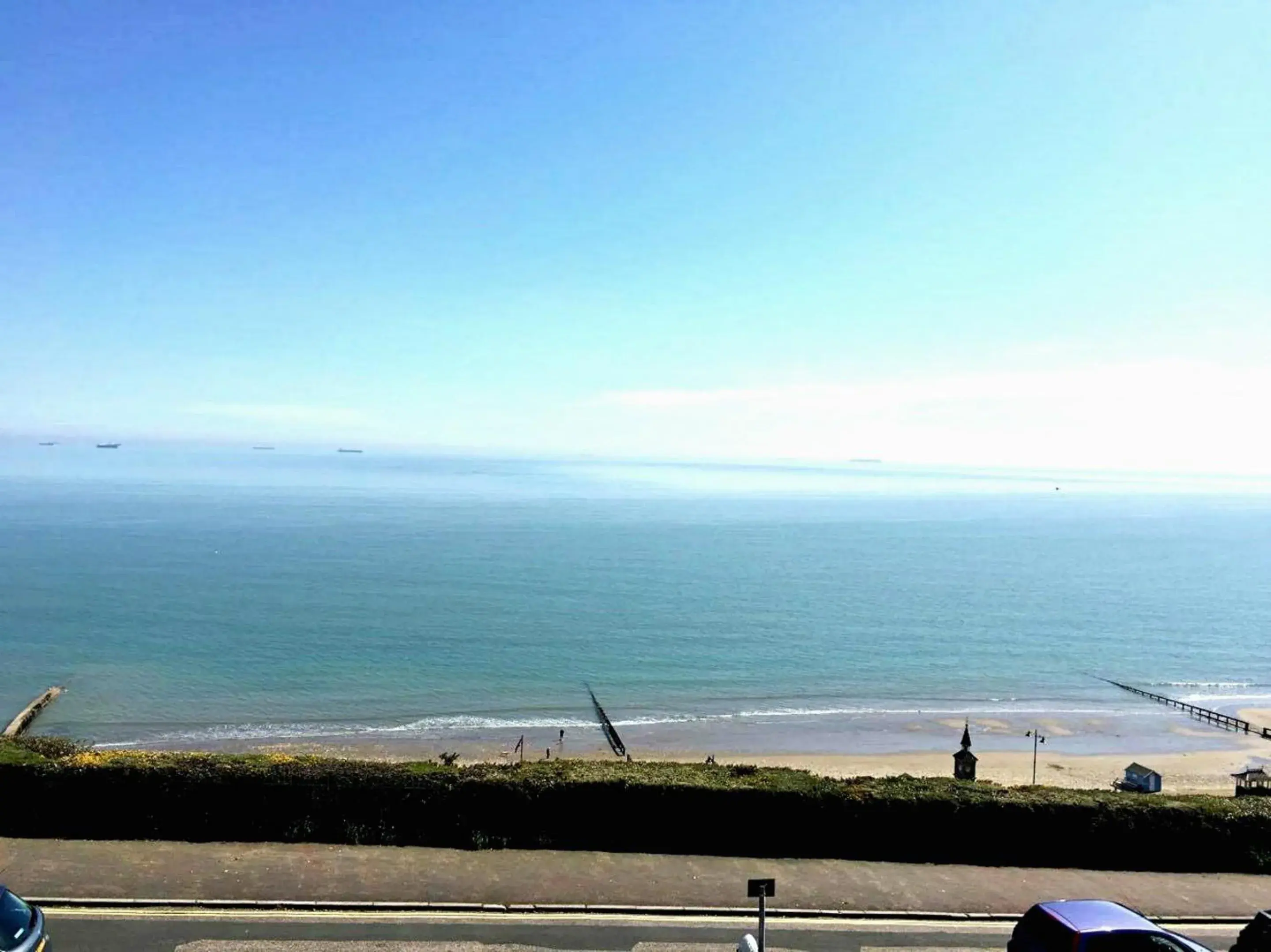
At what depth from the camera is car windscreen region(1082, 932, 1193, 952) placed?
8.95 m

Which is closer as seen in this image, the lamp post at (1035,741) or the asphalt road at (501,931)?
the asphalt road at (501,931)

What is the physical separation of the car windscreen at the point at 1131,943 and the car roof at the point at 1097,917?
6 centimetres

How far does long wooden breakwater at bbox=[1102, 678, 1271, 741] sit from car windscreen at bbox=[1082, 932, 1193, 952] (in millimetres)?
40090

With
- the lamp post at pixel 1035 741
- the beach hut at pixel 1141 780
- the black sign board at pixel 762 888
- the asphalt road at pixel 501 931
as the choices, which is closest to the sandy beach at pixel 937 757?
the lamp post at pixel 1035 741

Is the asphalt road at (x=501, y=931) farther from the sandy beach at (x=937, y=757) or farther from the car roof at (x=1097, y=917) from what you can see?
the sandy beach at (x=937, y=757)

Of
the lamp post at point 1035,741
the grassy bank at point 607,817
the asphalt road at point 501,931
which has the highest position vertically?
the grassy bank at point 607,817

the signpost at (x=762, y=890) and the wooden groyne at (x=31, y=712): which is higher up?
the signpost at (x=762, y=890)

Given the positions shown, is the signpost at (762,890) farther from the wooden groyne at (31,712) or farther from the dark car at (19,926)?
the wooden groyne at (31,712)

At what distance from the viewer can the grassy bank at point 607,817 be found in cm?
1416

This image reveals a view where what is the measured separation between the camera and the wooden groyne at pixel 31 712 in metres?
33.2

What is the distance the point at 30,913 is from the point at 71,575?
70.6 metres

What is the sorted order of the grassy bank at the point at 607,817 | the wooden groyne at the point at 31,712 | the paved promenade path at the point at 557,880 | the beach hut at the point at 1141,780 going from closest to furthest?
1. the paved promenade path at the point at 557,880
2. the grassy bank at the point at 607,817
3. the beach hut at the point at 1141,780
4. the wooden groyne at the point at 31,712

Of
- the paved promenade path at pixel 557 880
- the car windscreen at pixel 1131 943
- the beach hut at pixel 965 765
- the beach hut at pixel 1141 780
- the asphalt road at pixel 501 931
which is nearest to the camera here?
the car windscreen at pixel 1131 943

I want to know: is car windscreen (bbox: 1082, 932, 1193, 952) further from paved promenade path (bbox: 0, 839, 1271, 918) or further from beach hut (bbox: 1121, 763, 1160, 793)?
beach hut (bbox: 1121, 763, 1160, 793)
